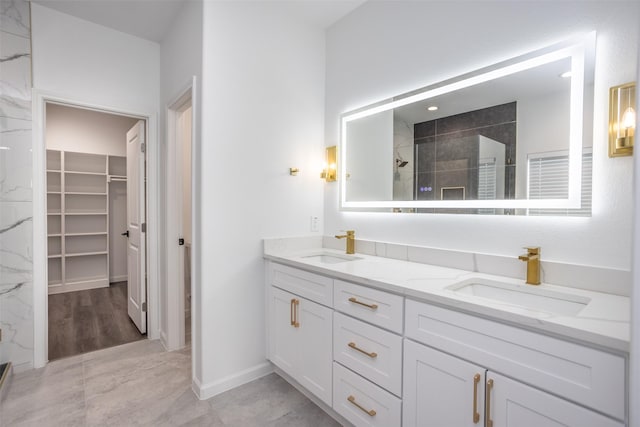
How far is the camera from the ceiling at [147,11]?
231 centimetres

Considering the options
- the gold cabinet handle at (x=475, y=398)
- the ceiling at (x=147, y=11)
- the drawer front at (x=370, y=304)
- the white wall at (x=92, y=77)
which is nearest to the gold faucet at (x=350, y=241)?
the drawer front at (x=370, y=304)

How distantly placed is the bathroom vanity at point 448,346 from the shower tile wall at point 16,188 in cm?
200

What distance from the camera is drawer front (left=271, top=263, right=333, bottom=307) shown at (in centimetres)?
179

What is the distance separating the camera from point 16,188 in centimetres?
230

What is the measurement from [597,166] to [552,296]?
1.90 ft

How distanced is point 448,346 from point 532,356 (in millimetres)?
288

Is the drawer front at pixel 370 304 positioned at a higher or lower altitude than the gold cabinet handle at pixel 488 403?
higher

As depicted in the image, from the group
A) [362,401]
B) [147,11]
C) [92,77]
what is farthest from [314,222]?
[92,77]

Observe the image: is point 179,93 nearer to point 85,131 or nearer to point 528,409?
point 528,409

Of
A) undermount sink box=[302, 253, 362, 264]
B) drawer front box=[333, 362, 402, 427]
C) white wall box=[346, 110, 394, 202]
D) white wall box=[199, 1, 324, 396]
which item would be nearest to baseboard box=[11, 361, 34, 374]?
white wall box=[199, 1, 324, 396]

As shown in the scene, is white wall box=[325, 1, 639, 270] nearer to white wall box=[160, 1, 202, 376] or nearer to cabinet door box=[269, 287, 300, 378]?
cabinet door box=[269, 287, 300, 378]

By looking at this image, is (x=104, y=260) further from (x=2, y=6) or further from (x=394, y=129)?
(x=394, y=129)

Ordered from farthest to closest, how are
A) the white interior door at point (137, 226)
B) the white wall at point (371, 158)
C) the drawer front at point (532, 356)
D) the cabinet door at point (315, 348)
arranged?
the white interior door at point (137, 226) < the white wall at point (371, 158) < the cabinet door at point (315, 348) < the drawer front at point (532, 356)

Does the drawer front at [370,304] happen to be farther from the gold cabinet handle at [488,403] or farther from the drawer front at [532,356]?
the gold cabinet handle at [488,403]
